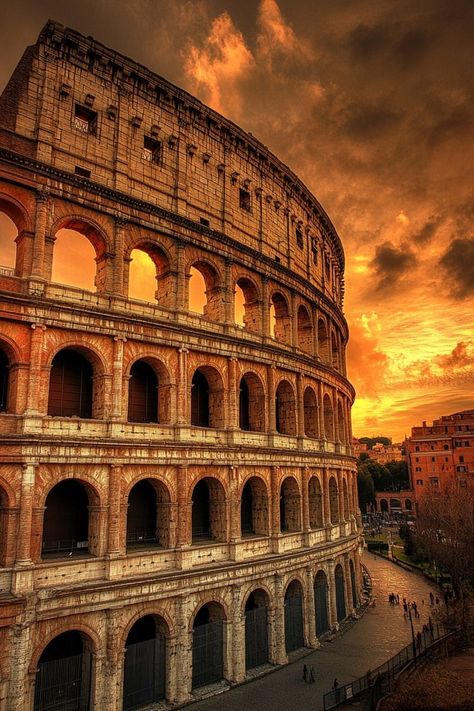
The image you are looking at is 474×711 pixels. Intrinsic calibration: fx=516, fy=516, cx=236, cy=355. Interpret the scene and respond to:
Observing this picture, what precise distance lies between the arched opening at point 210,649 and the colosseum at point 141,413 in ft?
0.26

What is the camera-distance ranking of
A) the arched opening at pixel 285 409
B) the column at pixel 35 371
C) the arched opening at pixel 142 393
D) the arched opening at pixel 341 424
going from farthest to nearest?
1. the arched opening at pixel 341 424
2. the arched opening at pixel 285 409
3. the arched opening at pixel 142 393
4. the column at pixel 35 371

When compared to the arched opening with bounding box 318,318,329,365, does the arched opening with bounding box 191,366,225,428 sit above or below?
below

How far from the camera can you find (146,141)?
68.4 feet

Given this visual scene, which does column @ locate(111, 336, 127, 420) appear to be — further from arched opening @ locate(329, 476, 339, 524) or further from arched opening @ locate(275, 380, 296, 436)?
arched opening @ locate(329, 476, 339, 524)

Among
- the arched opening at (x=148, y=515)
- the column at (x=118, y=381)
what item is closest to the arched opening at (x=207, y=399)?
the arched opening at (x=148, y=515)

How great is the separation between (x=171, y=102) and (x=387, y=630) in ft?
88.4

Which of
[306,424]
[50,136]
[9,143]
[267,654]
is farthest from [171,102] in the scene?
[267,654]

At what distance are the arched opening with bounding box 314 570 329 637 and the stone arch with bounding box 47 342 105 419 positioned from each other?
1426 centimetres

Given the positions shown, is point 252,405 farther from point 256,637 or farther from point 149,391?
point 256,637

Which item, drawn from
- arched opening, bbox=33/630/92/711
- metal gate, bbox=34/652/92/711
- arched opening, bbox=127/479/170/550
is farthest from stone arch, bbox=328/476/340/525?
metal gate, bbox=34/652/92/711

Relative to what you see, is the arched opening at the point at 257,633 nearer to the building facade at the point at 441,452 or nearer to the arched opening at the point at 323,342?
the arched opening at the point at 323,342

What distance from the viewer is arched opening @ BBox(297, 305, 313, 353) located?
2811 centimetres

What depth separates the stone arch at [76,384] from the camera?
57.1ft

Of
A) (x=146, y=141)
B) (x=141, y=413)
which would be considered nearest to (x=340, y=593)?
(x=141, y=413)
